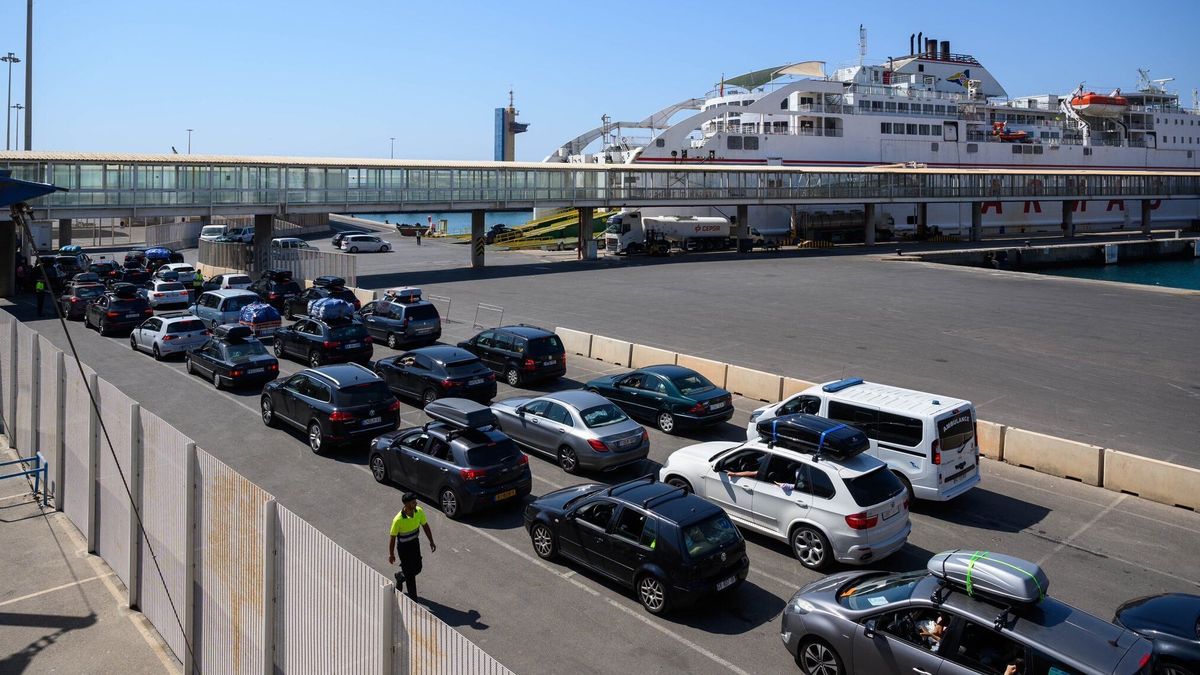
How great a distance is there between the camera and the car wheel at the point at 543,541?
10.9 m

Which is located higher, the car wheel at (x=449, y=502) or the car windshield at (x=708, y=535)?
the car windshield at (x=708, y=535)

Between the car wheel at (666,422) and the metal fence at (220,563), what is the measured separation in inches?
373

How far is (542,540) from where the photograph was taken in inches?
435

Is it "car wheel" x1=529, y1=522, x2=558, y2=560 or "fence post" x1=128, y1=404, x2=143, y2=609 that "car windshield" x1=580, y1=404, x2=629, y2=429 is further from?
"fence post" x1=128, y1=404, x2=143, y2=609

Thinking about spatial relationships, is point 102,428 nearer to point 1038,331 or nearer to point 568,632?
point 568,632

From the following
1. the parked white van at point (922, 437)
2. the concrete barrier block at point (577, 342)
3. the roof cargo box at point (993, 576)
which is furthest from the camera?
the concrete barrier block at point (577, 342)

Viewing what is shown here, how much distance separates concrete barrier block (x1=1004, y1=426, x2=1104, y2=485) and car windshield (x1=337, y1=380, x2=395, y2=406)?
11134 mm

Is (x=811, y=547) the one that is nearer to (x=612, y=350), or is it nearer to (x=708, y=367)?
(x=708, y=367)

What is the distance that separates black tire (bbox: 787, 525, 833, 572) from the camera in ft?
35.6

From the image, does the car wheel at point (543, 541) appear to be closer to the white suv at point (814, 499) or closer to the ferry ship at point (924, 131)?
the white suv at point (814, 499)

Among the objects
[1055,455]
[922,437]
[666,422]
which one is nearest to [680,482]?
[922,437]

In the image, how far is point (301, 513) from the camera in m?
12.5

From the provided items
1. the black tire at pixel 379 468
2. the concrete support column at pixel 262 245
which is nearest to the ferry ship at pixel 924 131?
the concrete support column at pixel 262 245

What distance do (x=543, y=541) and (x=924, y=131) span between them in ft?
268
